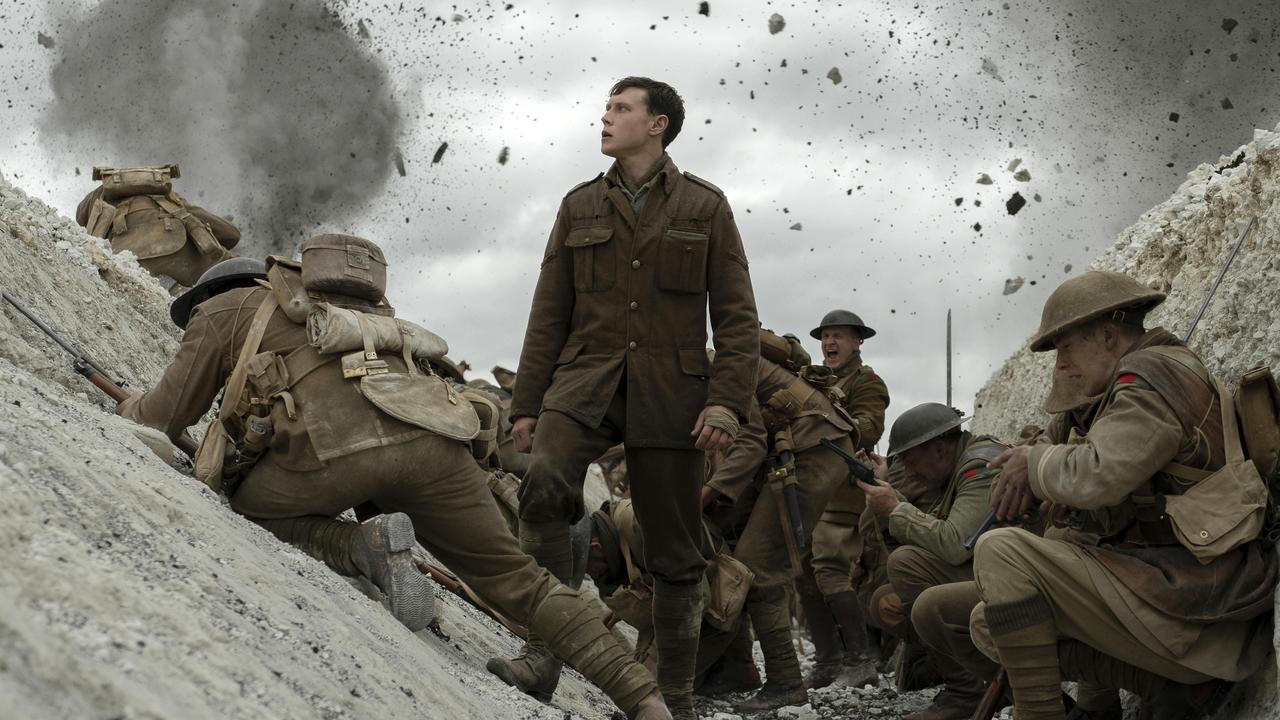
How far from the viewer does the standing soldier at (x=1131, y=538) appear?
4254 mm

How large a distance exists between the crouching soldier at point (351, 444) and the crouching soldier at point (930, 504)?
6.98ft

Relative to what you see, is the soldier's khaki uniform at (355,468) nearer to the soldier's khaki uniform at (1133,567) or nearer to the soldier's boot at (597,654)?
the soldier's boot at (597,654)

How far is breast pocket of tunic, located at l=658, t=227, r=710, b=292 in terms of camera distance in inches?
210

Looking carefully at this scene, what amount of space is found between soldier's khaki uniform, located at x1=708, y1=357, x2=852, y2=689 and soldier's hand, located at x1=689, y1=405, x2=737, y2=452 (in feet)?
8.60

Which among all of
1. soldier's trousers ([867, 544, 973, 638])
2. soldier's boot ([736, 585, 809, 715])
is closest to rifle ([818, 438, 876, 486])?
soldier's trousers ([867, 544, 973, 638])

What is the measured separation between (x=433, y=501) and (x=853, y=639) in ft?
13.5

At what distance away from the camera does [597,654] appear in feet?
15.6

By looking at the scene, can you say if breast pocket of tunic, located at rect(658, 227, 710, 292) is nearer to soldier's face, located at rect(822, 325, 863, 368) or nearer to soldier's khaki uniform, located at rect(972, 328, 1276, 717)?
soldier's khaki uniform, located at rect(972, 328, 1276, 717)

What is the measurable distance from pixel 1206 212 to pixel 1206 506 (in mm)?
5781

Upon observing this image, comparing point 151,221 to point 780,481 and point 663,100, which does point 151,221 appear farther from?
point 663,100

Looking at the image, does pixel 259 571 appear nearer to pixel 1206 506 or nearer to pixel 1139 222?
pixel 1206 506

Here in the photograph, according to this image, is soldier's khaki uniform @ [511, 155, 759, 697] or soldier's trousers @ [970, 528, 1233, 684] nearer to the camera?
soldier's trousers @ [970, 528, 1233, 684]

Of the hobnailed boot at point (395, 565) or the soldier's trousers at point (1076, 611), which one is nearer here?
the soldier's trousers at point (1076, 611)

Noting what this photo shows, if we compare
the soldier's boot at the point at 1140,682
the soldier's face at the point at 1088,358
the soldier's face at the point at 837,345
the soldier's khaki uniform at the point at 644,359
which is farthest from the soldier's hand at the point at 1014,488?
the soldier's face at the point at 837,345
